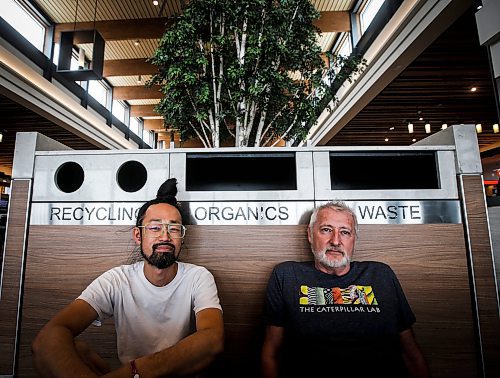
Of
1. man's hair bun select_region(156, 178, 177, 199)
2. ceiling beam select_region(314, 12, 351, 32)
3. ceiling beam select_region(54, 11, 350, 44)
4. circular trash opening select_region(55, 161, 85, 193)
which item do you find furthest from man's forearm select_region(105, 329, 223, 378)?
ceiling beam select_region(314, 12, 351, 32)

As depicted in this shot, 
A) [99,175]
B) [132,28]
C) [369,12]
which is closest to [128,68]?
[132,28]

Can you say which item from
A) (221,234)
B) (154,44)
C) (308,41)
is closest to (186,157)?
(221,234)

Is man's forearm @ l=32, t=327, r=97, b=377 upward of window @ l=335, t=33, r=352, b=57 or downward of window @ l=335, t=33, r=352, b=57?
downward

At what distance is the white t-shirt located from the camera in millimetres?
1528

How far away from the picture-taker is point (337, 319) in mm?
1549

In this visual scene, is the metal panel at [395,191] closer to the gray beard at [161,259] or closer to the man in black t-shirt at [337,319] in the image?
the man in black t-shirt at [337,319]

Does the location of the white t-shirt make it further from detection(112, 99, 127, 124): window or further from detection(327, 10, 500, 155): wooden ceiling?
detection(112, 99, 127, 124): window

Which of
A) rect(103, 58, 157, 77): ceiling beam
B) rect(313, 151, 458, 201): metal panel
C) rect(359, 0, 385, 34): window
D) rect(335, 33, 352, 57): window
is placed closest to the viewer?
rect(313, 151, 458, 201): metal panel

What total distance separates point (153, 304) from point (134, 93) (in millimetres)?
8938

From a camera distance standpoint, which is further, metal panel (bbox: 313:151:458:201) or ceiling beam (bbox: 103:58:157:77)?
ceiling beam (bbox: 103:58:157:77)

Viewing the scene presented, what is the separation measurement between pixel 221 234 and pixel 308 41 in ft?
6.67

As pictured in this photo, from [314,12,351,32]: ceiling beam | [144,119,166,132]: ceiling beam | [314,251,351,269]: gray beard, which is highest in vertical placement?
[144,119,166,132]: ceiling beam

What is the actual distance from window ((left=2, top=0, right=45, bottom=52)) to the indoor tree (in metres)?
4.84

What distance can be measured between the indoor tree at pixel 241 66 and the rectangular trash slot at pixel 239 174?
514 mm
